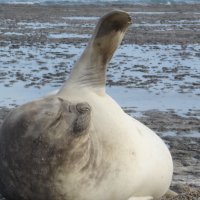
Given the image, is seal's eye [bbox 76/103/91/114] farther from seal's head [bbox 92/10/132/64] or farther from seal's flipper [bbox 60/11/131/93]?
seal's head [bbox 92/10/132/64]

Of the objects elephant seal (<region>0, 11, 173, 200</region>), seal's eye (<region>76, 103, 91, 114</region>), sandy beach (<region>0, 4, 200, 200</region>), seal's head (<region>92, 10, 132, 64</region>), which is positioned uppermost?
seal's head (<region>92, 10, 132, 64</region>)

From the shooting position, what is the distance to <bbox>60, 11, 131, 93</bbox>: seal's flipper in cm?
635

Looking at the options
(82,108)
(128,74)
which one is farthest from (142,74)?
(82,108)

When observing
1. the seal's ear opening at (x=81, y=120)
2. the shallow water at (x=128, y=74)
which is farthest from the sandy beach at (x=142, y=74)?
the seal's ear opening at (x=81, y=120)

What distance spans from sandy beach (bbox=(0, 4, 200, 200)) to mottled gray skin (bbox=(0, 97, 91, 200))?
1.80 meters

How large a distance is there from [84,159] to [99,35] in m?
1.99

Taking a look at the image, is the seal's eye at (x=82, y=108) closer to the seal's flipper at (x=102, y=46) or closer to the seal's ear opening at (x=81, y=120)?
the seal's ear opening at (x=81, y=120)

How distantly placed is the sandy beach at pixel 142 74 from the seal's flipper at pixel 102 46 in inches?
51.8

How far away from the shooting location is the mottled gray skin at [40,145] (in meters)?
4.70

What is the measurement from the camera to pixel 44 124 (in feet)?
15.5

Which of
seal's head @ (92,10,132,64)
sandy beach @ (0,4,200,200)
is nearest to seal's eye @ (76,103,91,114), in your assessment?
seal's head @ (92,10,132,64)

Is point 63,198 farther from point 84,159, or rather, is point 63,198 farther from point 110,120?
point 110,120

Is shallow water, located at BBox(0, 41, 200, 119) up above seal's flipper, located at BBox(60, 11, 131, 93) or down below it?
below

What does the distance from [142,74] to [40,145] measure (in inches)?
463
